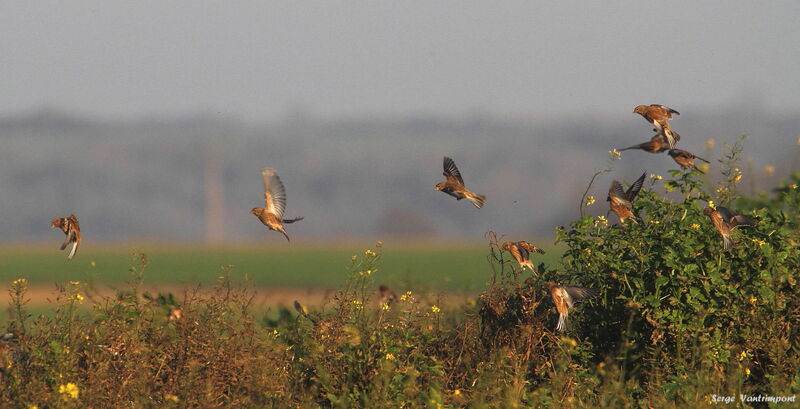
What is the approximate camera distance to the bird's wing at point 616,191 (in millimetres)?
7918

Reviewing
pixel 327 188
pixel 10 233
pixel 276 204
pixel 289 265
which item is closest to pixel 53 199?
pixel 10 233

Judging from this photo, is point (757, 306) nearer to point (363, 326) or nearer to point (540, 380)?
point (540, 380)

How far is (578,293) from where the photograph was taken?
738 centimetres

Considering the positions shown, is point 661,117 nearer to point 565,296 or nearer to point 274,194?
point 565,296

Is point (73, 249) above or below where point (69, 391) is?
above

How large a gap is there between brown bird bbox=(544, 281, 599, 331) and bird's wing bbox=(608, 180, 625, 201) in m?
0.91

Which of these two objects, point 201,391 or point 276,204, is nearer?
point 201,391

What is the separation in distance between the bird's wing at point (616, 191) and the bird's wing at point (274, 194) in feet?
9.49

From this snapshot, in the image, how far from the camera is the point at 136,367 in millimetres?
6938

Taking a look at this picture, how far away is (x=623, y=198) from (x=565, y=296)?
114 centimetres

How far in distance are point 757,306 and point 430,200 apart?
180 meters

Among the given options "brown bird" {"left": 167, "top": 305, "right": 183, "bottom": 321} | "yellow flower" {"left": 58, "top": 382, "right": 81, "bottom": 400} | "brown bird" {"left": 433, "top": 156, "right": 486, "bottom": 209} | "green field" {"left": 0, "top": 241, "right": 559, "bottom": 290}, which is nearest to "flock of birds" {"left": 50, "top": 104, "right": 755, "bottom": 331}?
"brown bird" {"left": 433, "top": 156, "right": 486, "bottom": 209}

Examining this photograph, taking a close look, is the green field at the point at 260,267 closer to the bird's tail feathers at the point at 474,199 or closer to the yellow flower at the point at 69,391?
the bird's tail feathers at the point at 474,199

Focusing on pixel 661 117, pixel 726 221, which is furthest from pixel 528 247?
A: pixel 661 117
